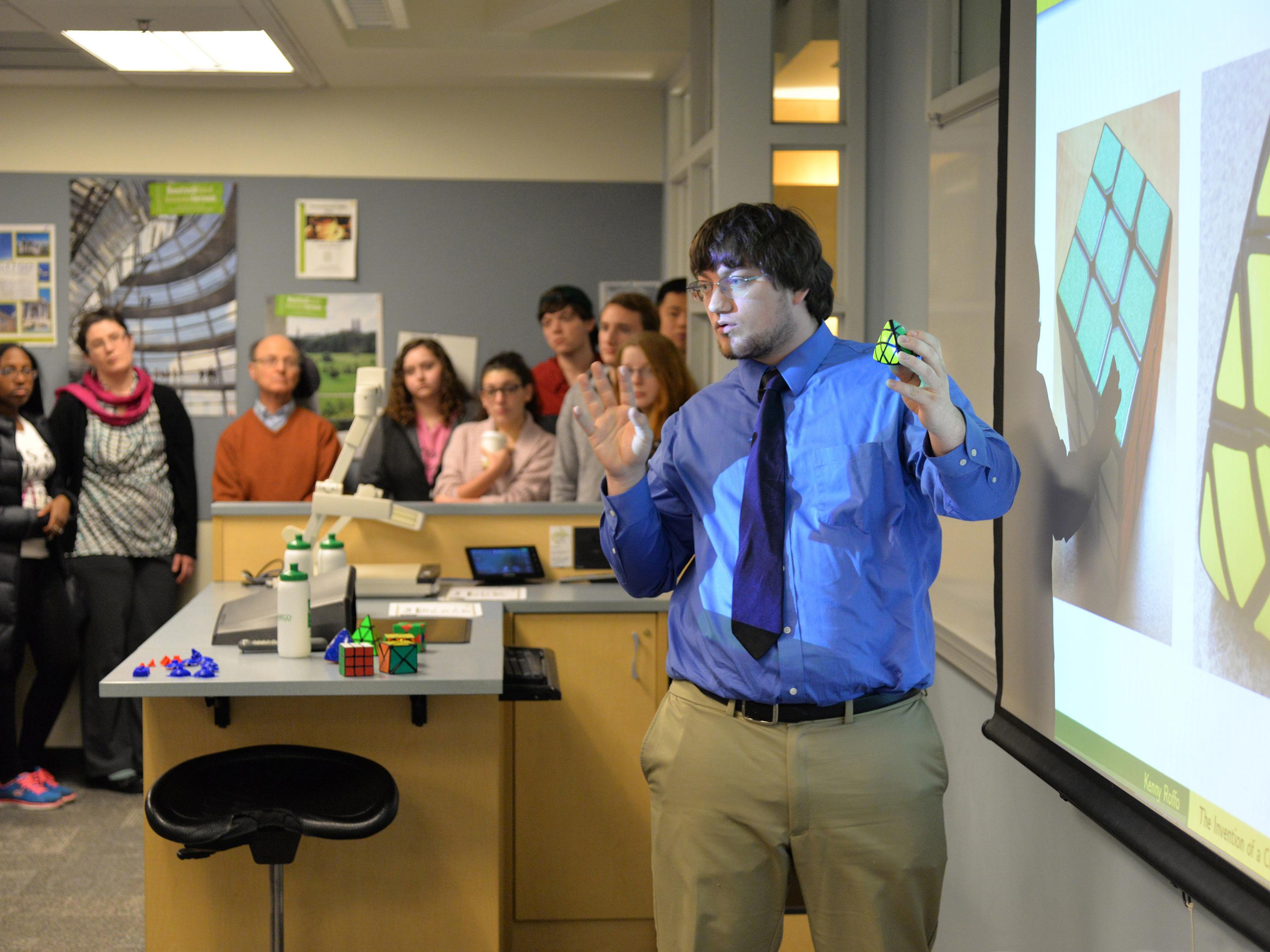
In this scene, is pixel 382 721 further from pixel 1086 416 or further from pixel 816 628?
pixel 1086 416

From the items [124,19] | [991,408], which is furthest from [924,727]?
[124,19]

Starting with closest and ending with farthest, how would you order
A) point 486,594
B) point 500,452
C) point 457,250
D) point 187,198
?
point 486,594 → point 500,452 → point 187,198 → point 457,250

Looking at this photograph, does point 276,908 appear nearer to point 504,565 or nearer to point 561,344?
point 504,565

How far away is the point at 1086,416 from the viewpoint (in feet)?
4.79

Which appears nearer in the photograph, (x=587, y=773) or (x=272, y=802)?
(x=272, y=802)

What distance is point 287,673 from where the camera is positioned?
2.12m

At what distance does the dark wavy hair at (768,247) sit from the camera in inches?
60.2

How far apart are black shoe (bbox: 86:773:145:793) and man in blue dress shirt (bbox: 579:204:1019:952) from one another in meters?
3.05

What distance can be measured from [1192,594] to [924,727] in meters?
0.47

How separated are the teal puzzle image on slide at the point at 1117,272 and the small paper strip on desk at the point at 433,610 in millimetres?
1653

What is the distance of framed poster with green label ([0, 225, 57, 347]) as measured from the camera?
4.43 metres

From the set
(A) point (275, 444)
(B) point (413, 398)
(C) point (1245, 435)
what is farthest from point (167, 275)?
(C) point (1245, 435)

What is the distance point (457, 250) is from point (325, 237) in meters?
0.55

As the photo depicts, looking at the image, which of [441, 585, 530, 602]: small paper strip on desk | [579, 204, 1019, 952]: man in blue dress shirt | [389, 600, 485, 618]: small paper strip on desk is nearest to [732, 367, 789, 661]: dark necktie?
[579, 204, 1019, 952]: man in blue dress shirt
